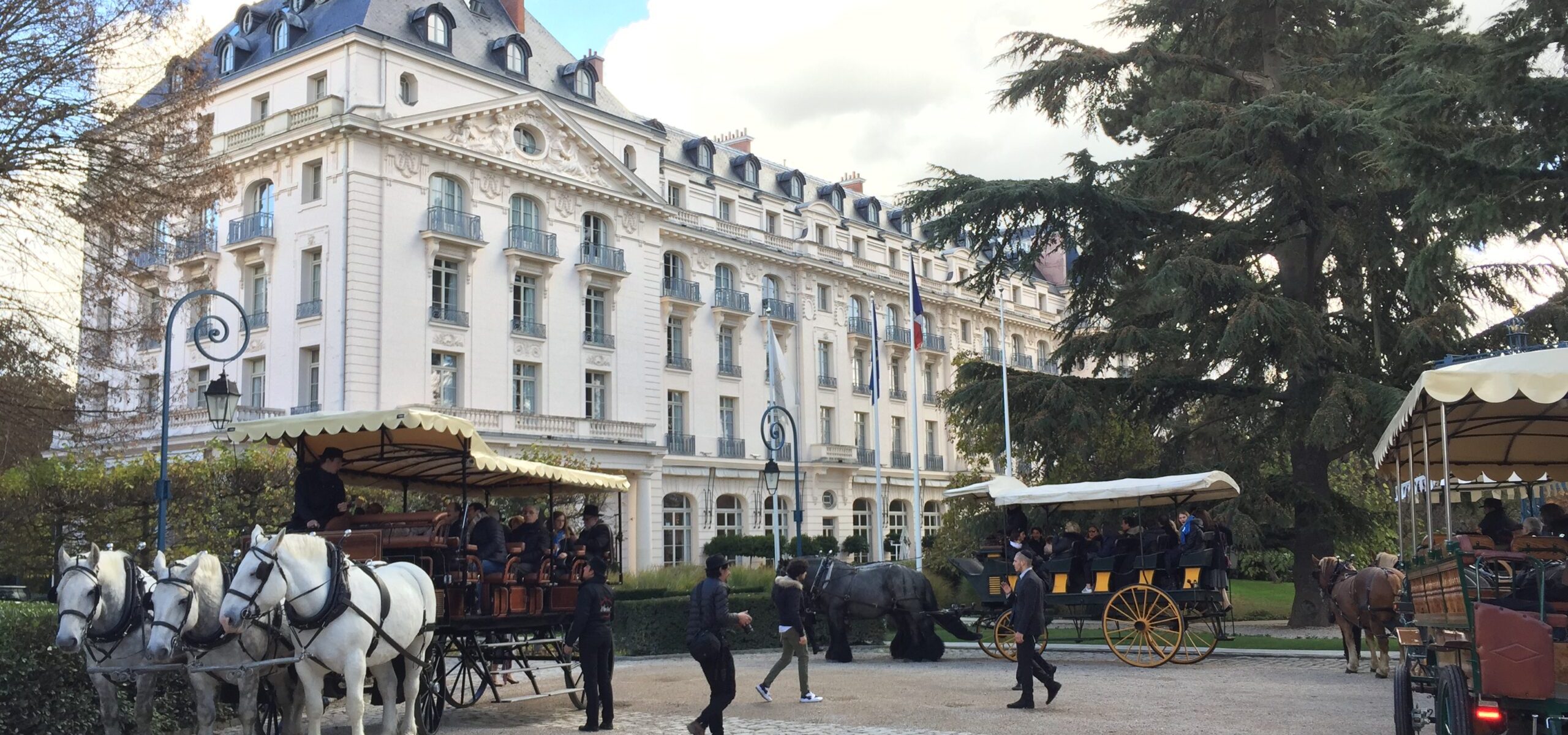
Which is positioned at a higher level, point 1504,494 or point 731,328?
point 731,328

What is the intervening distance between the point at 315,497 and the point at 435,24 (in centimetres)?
3251

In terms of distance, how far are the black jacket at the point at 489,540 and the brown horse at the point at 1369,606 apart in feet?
32.6

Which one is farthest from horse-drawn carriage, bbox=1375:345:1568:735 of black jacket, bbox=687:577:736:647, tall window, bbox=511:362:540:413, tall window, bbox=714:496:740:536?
tall window, bbox=714:496:740:536

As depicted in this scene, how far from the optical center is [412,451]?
553 inches

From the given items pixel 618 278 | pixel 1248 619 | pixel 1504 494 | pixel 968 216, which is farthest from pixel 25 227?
pixel 618 278

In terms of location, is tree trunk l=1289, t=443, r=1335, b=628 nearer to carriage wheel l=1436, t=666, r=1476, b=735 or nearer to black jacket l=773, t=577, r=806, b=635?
black jacket l=773, t=577, r=806, b=635

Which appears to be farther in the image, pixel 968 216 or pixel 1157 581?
pixel 968 216

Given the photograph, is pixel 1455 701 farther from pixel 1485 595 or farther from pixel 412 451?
pixel 412 451

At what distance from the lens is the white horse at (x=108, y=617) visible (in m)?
9.97

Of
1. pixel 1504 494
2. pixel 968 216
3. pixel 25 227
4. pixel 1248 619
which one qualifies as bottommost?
pixel 1248 619

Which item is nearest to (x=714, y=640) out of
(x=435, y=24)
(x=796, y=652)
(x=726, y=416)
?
(x=796, y=652)

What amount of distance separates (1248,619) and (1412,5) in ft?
46.0

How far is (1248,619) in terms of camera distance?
98.9 feet

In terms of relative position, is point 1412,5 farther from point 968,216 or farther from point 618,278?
point 618,278
